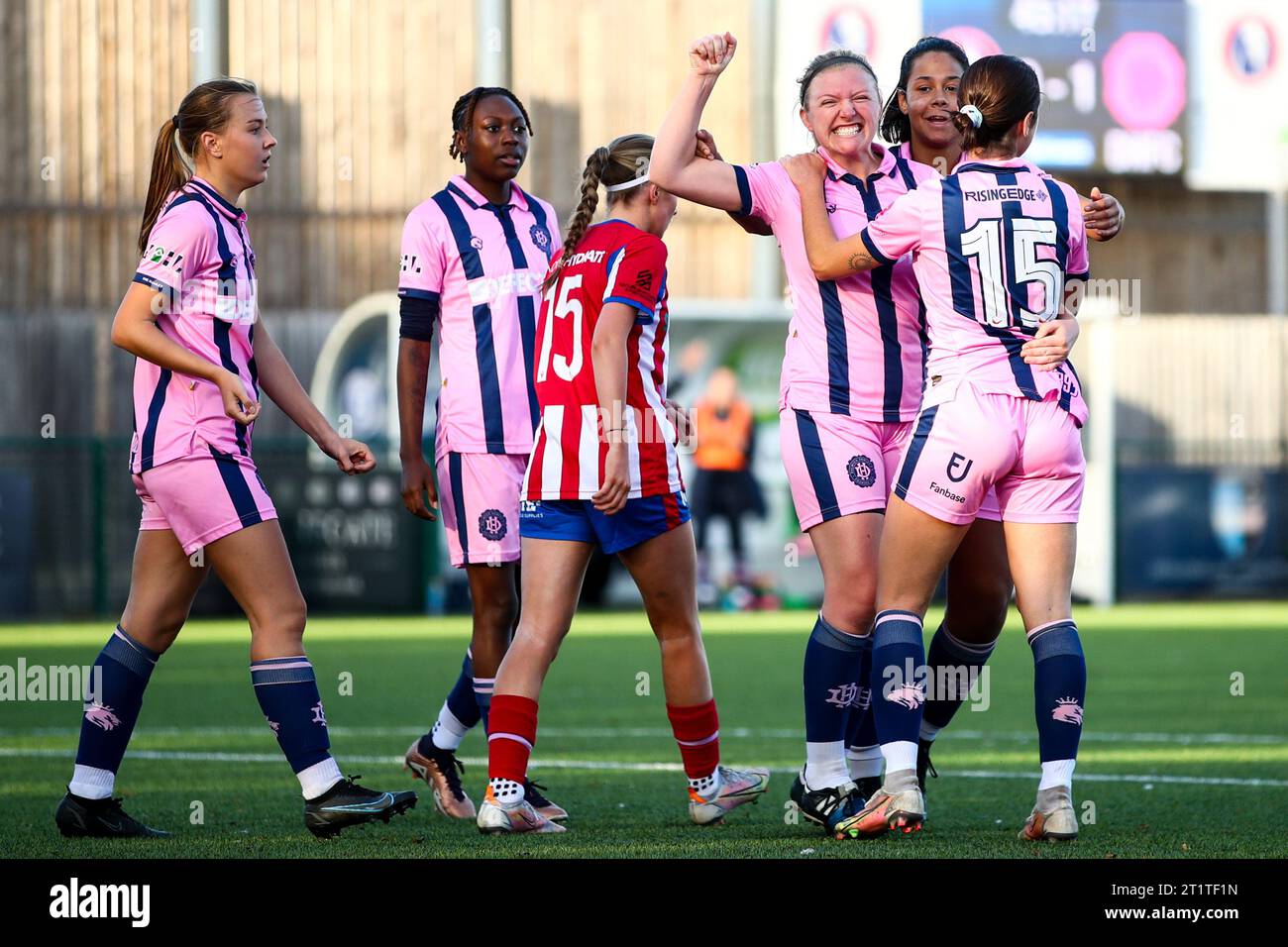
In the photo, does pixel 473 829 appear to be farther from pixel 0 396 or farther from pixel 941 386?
pixel 0 396

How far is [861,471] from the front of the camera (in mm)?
5258

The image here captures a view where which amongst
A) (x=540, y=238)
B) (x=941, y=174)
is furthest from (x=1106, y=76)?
(x=941, y=174)

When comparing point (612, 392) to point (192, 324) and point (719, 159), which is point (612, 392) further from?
point (192, 324)

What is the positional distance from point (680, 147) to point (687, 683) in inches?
64.4

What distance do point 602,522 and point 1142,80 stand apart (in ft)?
70.6

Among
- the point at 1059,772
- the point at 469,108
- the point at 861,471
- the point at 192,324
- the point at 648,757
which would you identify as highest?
the point at 469,108

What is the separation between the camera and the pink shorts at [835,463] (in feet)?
17.2

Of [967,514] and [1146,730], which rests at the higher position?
[967,514]

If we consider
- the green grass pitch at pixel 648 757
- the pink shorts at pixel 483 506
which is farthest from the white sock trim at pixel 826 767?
the pink shorts at pixel 483 506

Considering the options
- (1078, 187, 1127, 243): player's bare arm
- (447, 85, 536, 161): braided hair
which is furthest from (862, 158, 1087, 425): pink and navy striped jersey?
(447, 85, 536, 161): braided hair

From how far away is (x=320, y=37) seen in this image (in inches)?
952

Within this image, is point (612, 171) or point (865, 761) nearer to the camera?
point (612, 171)
